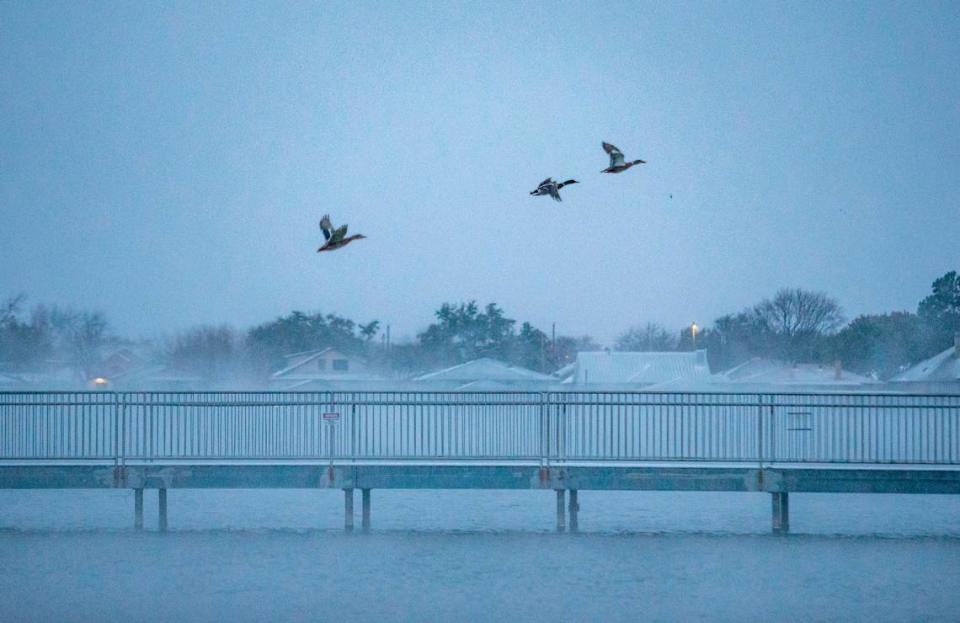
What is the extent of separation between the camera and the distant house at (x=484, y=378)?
110 ft

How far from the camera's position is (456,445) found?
1446 cm

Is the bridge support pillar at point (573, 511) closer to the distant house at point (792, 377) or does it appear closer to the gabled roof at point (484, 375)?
the gabled roof at point (484, 375)

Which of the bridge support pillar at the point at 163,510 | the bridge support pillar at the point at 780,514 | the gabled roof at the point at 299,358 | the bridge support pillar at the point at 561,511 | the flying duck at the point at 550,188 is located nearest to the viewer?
the flying duck at the point at 550,188

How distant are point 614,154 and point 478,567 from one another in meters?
5.56

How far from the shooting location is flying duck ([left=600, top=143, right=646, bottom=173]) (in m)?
9.49

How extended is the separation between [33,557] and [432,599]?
5.80 metres

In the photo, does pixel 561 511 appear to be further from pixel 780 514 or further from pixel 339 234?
pixel 339 234

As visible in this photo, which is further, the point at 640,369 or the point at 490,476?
the point at 640,369

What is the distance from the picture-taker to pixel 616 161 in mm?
9883

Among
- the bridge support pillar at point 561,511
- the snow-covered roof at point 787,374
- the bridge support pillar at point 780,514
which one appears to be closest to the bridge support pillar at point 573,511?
the bridge support pillar at point 561,511

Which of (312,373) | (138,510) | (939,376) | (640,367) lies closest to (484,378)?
(312,373)

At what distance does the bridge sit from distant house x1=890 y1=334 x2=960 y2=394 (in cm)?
1652

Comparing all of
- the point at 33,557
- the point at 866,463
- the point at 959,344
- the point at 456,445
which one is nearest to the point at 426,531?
the point at 456,445

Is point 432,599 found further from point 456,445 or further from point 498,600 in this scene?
point 456,445
